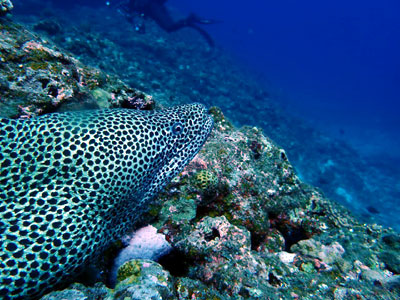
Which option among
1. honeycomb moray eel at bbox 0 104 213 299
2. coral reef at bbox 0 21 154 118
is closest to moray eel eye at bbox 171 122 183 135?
honeycomb moray eel at bbox 0 104 213 299

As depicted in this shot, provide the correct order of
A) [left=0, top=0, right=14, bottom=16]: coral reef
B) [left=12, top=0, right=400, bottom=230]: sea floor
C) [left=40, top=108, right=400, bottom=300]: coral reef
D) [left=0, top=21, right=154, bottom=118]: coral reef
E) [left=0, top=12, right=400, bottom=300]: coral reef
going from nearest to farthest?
[left=0, top=12, right=400, bottom=300]: coral reef, [left=40, top=108, right=400, bottom=300]: coral reef, [left=0, top=21, right=154, bottom=118]: coral reef, [left=0, top=0, right=14, bottom=16]: coral reef, [left=12, top=0, right=400, bottom=230]: sea floor

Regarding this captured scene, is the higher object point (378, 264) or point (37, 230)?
point (378, 264)

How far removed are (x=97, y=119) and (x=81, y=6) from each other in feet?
133

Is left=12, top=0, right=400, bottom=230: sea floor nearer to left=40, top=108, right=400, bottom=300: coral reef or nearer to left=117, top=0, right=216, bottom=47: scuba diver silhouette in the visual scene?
left=117, top=0, right=216, bottom=47: scuba diver silhouette

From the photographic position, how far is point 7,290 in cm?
195

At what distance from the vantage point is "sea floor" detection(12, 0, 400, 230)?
14070 mm

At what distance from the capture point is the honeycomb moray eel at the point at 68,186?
6.91 feet

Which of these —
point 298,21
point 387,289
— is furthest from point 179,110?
point 298,21

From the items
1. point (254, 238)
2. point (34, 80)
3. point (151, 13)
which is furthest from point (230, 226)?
point (151, 13)

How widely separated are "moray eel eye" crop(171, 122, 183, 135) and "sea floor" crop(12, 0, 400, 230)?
10273 mm

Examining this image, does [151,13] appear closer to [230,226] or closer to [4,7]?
[4,7]

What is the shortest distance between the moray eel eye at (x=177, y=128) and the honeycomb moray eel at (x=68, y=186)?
11cm

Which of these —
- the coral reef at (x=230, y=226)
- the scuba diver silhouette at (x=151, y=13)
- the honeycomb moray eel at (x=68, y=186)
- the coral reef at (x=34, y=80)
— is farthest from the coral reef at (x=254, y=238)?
the scuba diver silhouette at (x=151, y=13)

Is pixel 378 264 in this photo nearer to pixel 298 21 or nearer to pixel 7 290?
pixel 7 290
